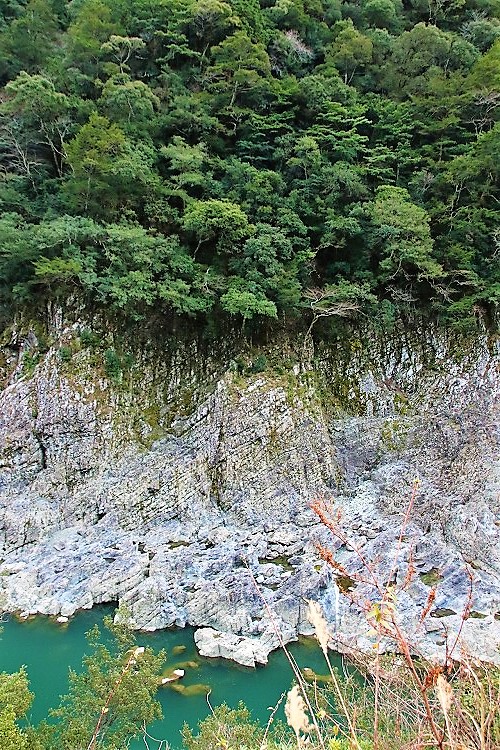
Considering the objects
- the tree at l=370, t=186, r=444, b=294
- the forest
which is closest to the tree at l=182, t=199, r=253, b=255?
the forest

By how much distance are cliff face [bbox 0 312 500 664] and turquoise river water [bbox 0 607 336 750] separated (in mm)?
462

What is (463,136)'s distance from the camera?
1688 cm

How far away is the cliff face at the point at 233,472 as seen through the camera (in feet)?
42.1

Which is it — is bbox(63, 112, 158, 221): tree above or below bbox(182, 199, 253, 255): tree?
above

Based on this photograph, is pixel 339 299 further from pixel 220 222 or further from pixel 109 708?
pixel 109 708

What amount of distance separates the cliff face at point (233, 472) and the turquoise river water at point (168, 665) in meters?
0.46

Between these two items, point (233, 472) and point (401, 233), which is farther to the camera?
point (401, 233)

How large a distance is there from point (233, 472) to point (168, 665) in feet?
17.6

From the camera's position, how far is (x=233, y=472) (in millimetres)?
14922

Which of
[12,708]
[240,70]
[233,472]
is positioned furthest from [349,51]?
[12,708]

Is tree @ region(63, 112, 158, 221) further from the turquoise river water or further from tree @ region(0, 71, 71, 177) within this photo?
the turquoise river water

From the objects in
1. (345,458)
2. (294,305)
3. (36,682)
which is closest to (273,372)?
(294,305)

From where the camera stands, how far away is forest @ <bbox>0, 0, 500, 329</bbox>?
15.4 meters

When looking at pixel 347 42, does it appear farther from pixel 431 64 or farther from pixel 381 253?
pixel 381 253
